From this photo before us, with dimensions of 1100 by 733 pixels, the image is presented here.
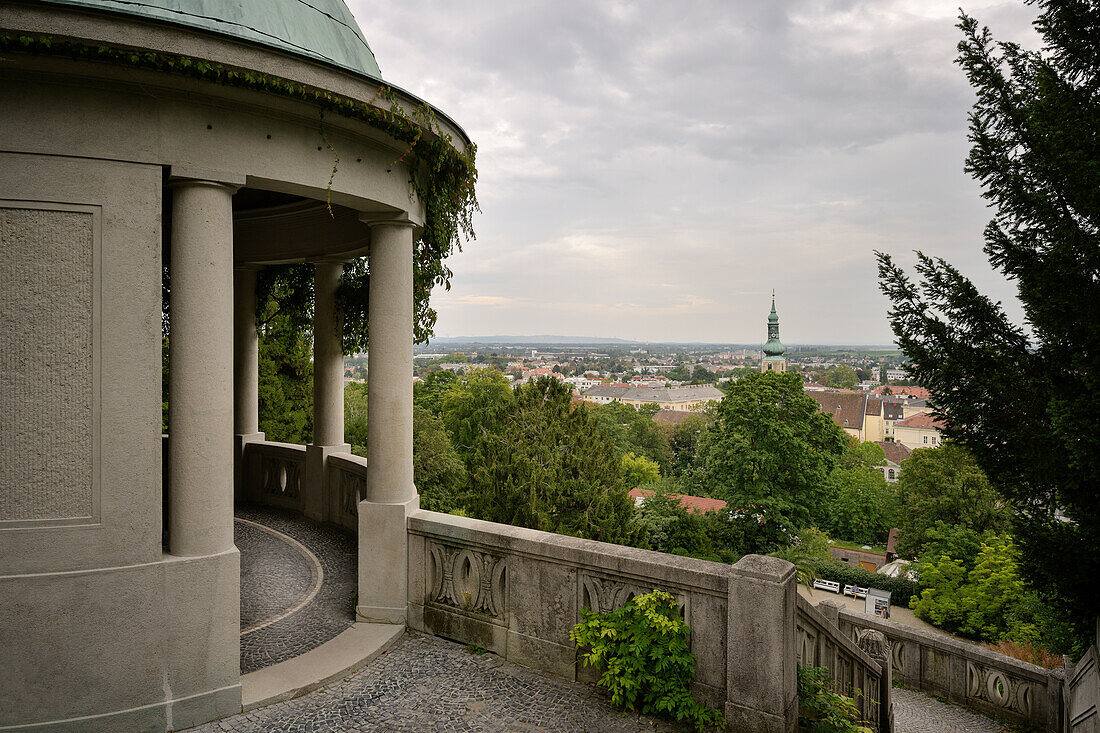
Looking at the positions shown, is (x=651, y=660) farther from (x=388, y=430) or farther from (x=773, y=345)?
(x=773, y=345)

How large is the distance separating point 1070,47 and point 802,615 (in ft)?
17.6

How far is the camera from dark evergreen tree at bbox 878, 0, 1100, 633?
4711 mm

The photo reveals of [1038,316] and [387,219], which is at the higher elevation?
[387,219]

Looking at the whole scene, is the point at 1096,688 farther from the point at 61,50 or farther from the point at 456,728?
the point at 61,50

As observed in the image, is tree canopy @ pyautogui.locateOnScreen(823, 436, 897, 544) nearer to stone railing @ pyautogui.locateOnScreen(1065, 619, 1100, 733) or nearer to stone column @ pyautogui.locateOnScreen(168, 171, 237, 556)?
stone railing @ pyautogui.locateOnScreen(1065, 619, 1100, 733)

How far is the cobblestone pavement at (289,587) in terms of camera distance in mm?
5730

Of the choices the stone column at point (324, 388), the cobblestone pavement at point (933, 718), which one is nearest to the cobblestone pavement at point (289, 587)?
the stone column at point (324, 388)

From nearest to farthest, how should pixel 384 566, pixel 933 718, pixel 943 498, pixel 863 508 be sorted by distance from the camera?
pixel 384 566, pixel 933 718, pixel 943 498, pixel 863 508

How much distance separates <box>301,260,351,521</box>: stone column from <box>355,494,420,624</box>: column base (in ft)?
12.3

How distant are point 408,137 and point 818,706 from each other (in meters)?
5.85

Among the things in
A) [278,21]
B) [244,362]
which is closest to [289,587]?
[244,362]

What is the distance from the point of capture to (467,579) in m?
5.80

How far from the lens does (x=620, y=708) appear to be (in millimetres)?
4777

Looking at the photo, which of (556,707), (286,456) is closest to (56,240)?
(556,707)
